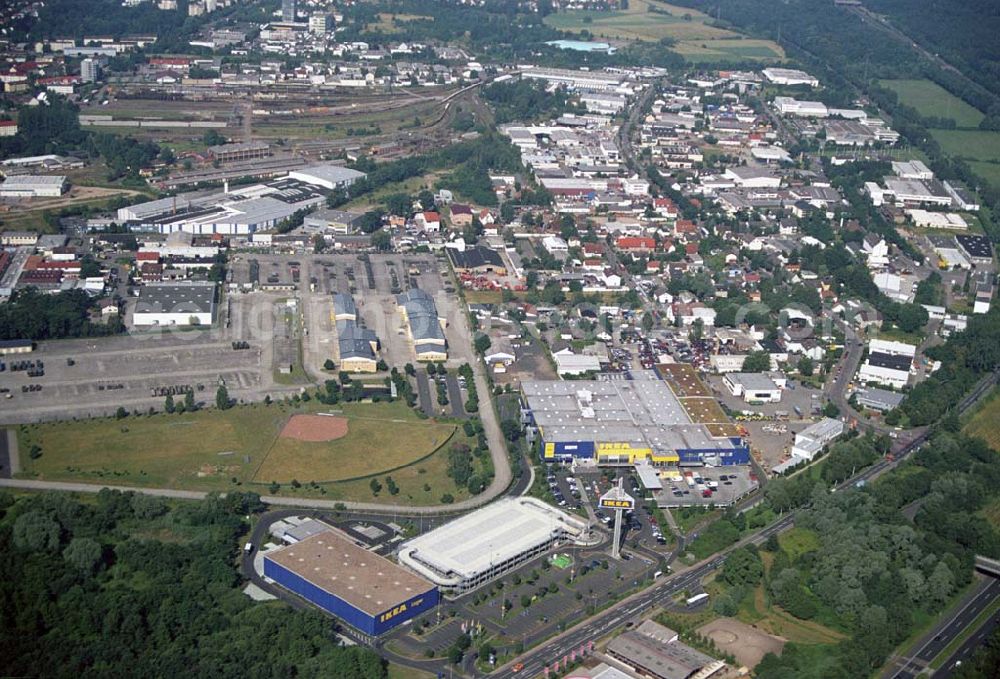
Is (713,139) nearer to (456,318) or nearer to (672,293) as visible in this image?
(672,293)

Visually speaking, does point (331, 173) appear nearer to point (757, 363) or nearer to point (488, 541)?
point (757, 363)

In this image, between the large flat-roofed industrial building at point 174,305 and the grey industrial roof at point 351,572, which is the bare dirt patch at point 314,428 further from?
the large flat-roofed industrial building at point 174,305

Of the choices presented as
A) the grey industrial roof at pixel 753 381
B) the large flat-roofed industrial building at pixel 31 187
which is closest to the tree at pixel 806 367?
the grey industrial roof at pixel 753 381

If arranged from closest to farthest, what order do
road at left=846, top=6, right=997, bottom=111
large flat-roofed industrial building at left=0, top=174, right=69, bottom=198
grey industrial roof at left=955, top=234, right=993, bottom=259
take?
grey industrial roof at left=955, top=234, right=993, bottom=259
large flat-roofed industrial building at left=0, top=174, right=69, bottom=198
road at left=846, top=6, right=997, bottom=111

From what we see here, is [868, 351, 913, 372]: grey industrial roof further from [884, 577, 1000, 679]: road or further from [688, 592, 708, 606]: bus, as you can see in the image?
[688, 592, 708, 606]: bus

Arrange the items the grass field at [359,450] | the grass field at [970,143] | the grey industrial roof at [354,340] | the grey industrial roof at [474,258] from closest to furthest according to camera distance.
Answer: the grass field at [359,450] < the grey industrial roof at [354,340] < the grey industrial roof at [474,258] < the grass field at [970,143]

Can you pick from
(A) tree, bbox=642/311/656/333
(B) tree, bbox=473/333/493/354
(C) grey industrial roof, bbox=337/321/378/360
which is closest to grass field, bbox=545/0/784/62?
(A) tree, bbox=642/311/656/333
